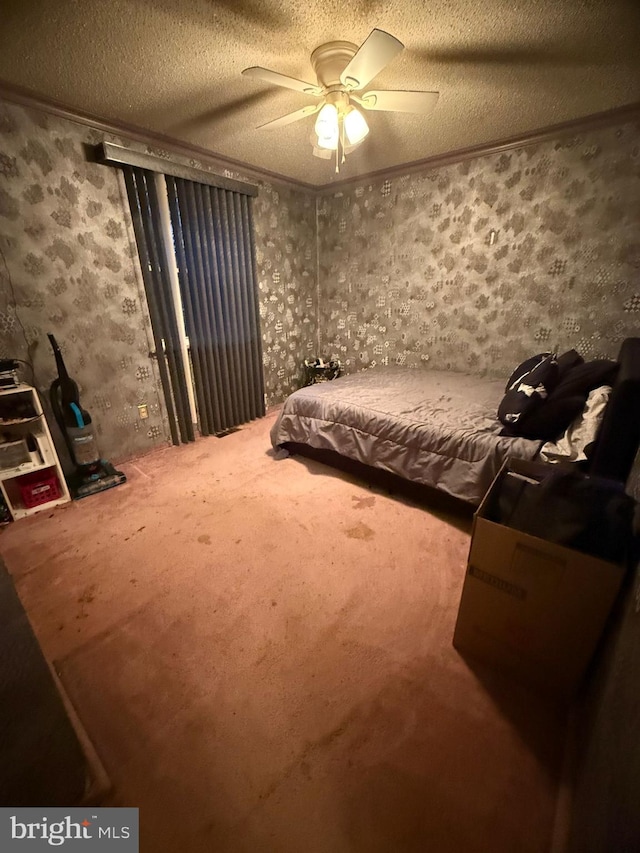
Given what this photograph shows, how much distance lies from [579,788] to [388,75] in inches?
121

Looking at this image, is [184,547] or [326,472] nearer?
[184,547]

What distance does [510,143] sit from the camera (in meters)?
Result: 2.80

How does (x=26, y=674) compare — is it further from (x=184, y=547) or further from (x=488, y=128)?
(x=488, y=128)

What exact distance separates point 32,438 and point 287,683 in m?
2.21

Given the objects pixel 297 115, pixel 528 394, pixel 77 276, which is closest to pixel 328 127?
pixel 297 115

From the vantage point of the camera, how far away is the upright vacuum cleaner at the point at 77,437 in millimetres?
2434

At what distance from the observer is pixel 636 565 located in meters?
1.03

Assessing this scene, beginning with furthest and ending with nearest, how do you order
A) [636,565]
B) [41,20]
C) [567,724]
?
[41,20] → [567,724] → [636,565]

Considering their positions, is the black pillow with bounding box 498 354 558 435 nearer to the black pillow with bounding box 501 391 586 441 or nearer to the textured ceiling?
the black pillow with bounding box 501 391 586 441

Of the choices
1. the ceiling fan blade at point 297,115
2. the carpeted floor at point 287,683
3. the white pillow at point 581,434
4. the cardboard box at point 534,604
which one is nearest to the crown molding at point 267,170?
the ceiling fan blade at point 297,115

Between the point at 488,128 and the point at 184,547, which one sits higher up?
the point at 488,128

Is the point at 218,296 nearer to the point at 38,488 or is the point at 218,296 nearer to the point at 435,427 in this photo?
the point at 38,488

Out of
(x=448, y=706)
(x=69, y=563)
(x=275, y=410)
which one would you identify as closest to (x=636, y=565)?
(x=448, y=706)

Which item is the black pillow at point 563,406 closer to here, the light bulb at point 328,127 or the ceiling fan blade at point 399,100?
the ceiling fan blade at point 399,100
